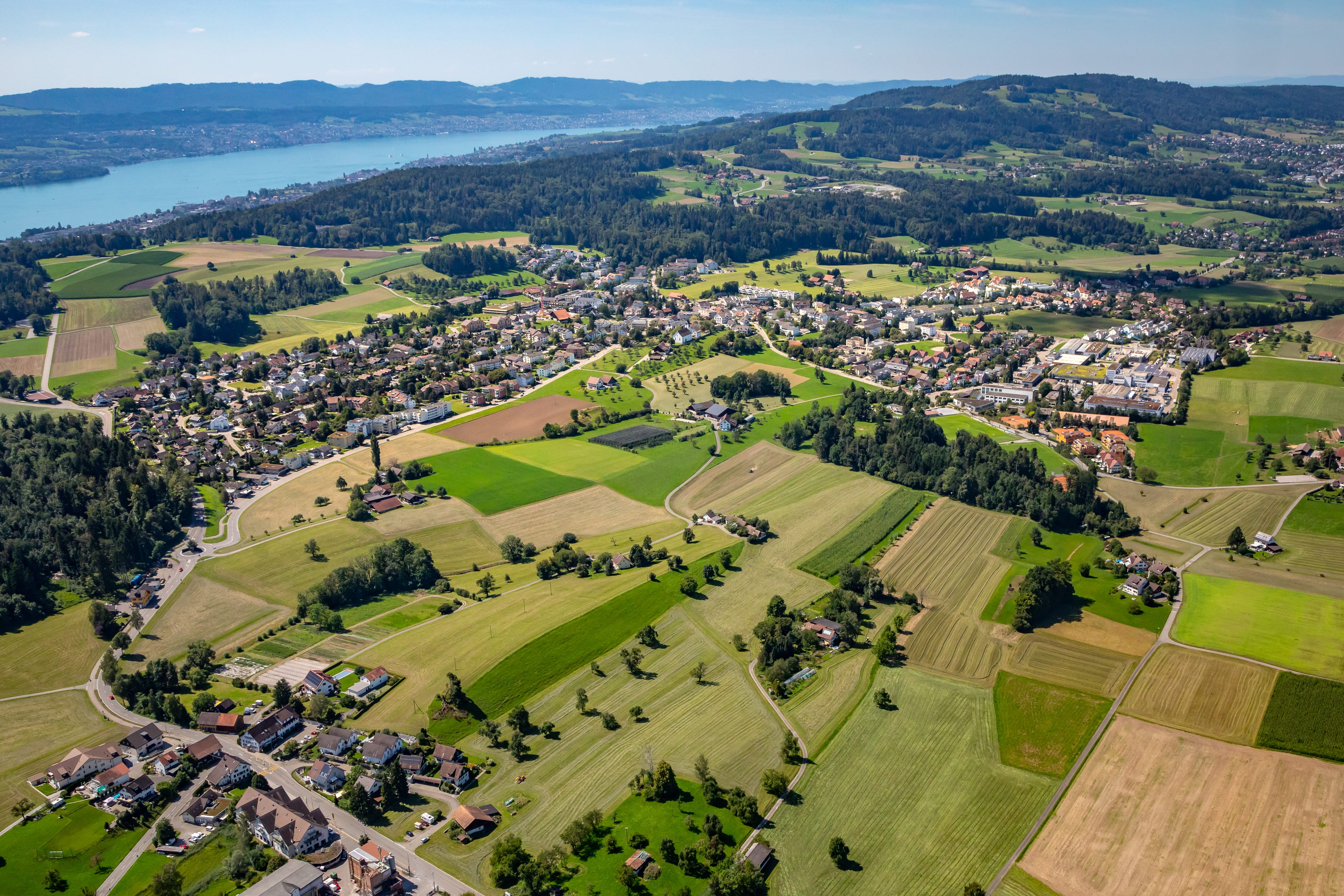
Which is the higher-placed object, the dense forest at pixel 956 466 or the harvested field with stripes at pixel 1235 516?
the dense forest at pixel 956 466

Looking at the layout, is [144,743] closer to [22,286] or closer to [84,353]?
[84,353]

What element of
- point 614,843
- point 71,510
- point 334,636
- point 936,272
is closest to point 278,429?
point 71,510

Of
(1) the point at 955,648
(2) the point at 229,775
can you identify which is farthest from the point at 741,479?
(2) the point at 229,775

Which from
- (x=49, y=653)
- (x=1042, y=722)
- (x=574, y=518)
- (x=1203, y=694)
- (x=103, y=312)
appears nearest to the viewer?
(x=1042, y=722)

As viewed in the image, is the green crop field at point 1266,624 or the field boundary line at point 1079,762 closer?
the field boundary line at point 1079,762

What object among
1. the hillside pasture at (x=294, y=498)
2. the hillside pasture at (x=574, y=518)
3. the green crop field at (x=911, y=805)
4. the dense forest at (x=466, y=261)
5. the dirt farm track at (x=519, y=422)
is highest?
the dense forest at (x=466, y=261)

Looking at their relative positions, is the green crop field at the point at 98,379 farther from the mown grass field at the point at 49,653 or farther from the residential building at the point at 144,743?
the residential building at the point at 144,743

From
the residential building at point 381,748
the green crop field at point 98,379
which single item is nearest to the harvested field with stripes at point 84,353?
the green crop field at point 98,379
